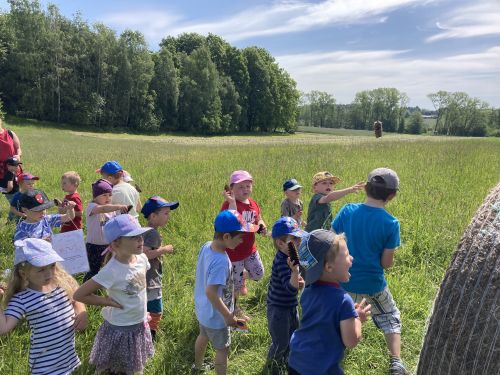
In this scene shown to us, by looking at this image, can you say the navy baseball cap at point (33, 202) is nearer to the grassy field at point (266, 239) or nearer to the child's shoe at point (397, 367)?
the grassy field at point (266, 239)

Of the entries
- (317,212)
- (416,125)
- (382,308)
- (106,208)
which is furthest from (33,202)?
(416,125)

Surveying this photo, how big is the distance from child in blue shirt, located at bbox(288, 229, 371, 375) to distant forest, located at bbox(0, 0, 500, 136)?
49.0m

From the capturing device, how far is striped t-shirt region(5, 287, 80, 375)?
7.80 ft

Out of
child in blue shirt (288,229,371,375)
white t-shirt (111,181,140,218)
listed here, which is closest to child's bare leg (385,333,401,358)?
child in blue shirt (288,229,371,375)

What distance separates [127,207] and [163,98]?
51511 millimetres

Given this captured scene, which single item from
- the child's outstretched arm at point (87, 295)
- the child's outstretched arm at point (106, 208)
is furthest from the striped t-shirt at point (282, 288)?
the child's outstretched arm at point (106, 208)

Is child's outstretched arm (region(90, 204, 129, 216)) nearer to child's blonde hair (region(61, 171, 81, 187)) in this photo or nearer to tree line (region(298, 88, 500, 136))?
child's blonde hair (region(61, 171, 81, 187))

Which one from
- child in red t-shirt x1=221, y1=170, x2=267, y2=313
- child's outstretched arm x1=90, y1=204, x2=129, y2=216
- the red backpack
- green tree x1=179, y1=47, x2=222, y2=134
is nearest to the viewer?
child in red t-shirt x1=221, y1=170, x2=267, y2=313

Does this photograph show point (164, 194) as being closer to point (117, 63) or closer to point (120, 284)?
point (120, 284)

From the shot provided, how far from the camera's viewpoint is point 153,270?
11.2 feet

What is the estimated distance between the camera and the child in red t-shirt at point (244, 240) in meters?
4.02

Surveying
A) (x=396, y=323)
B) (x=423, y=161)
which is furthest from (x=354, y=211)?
(x=423, y=161)

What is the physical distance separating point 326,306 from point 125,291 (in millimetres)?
1404

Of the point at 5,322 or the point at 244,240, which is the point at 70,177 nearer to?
the point at 244,240
